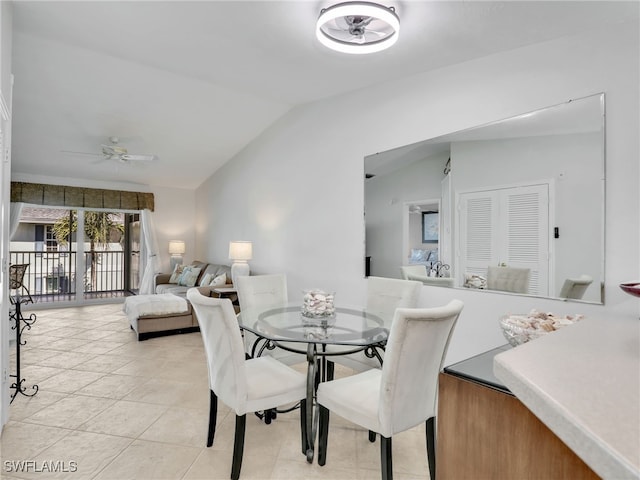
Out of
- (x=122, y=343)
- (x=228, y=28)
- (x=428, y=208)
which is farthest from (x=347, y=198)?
(x=122, y=343)

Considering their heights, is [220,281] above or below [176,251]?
below

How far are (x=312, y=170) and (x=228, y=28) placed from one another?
1794 millimetres

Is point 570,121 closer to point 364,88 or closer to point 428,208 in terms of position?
point 428,208

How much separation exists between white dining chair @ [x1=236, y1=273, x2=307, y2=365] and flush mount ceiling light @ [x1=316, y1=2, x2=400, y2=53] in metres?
1.85

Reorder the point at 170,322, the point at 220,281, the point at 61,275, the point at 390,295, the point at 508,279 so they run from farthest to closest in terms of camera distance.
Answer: the point at 61,275 < the point at 220,281 < the point at 170,322 < the point at 390,295 < the point at 508,279

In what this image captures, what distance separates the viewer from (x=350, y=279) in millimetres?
3600

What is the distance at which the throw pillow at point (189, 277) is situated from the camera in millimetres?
6134

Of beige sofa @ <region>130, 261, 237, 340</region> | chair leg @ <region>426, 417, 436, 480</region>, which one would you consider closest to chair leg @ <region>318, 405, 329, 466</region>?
chair leg @ <region>426, 417, 436, 480</region>

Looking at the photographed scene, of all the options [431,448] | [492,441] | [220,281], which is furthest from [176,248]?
[492,441]

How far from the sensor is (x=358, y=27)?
7.35 ft

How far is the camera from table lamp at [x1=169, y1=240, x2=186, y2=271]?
7.02 m

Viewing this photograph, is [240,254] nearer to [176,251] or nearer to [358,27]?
[176,251]

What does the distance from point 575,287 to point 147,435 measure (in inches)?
106

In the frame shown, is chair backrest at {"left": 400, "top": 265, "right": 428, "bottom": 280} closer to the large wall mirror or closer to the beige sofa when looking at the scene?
the large wall mirror
